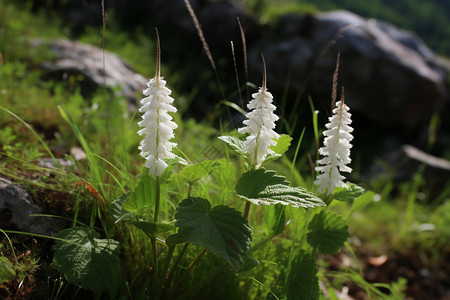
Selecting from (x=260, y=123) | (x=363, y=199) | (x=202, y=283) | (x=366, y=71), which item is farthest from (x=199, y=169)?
(x=366, y=71)

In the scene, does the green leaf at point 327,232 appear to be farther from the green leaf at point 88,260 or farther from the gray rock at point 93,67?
the gray rock at point 93,67

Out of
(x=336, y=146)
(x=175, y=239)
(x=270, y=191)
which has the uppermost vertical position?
(x=336, y=146)

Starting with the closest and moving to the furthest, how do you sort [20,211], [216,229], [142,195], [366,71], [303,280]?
[216,229], [142,195], [303,280], [20,211], [366,71]

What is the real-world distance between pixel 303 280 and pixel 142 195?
0.66m

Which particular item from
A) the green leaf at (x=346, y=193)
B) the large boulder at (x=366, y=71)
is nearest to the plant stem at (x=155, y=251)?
the green leaf at (x=346, y=193)

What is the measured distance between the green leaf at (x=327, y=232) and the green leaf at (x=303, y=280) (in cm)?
6

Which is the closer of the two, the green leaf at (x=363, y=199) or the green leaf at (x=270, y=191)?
the green leaf at (x=270, y=191)

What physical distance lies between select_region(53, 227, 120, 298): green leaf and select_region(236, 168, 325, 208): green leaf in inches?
20.1

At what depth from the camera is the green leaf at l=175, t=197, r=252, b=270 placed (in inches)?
43.6

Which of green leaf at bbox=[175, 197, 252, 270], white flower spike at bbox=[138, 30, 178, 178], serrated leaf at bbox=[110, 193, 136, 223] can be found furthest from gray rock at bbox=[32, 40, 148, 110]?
green leaf at bbox=[175, 197, 252, 270]

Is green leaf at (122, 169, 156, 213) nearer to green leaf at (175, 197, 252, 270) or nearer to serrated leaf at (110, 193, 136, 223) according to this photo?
serrated leaf at (110, 193, 136, 223)

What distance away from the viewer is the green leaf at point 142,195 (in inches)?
49.8

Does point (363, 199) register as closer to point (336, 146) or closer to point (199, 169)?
point (336, 146)

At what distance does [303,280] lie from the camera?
4.72 feet
